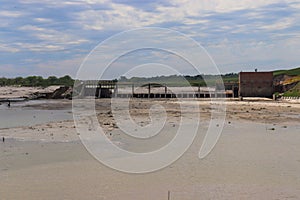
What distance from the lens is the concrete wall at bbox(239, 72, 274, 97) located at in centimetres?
6444

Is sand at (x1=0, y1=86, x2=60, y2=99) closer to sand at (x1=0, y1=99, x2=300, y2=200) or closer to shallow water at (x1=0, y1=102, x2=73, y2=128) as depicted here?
shallow water at (x1=0, y1=102, x2=73, y2=128)

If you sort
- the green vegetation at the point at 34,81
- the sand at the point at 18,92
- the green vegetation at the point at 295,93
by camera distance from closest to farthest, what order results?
the green vegetation at the point at 295,93, the sand at the point at 18,92, the green vegetation at the point at 34,81

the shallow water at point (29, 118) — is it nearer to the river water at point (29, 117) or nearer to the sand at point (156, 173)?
the river water at point (29, 117)

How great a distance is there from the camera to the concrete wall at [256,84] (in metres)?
64.4

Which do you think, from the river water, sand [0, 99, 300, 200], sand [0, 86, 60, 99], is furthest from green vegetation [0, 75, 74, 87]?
sand [0, 99, 300, 200]

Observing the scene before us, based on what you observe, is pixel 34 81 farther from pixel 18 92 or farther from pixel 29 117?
pixel 29 117

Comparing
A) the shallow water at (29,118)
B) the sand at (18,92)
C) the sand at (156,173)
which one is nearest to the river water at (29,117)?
the shallow water at (29,118)

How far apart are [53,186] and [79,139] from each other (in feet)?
30.5

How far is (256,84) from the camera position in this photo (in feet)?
214

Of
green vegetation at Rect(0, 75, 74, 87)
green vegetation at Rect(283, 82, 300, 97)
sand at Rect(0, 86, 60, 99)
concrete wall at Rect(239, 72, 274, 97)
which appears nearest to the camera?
green vegetation at Rect(283, 82, 300, 97)

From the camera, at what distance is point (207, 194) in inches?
460

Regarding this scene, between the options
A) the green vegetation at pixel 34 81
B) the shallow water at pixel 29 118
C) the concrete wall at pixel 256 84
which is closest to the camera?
the shallow water at pixel 29 118

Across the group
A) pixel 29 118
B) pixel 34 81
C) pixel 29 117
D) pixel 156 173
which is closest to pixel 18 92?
pixel 34 81

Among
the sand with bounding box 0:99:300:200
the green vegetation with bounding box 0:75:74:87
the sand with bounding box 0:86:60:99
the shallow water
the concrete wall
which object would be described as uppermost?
the green vegetation with bounding box 0:75:74:87
